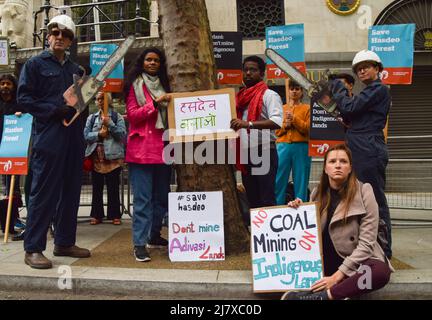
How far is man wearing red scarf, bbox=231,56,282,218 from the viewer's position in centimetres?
444

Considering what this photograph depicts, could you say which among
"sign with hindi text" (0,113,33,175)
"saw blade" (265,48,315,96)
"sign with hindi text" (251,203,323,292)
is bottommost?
"sign with hindi text" (251,203,323,292)

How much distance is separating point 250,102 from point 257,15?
28.8ft

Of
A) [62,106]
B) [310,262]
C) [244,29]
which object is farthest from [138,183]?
[244,29]

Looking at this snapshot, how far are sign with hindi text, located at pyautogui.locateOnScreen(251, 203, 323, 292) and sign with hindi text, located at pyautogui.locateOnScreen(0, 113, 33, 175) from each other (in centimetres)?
321

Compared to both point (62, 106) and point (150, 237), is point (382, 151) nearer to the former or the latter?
point (150, 237)

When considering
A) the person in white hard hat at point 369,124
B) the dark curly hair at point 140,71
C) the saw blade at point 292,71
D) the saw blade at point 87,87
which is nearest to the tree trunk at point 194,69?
the dark curly hair at point 140,71

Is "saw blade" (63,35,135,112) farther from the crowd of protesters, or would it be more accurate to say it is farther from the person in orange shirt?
the person in orange shirt

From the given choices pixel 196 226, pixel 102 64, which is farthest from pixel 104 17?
pixel 196 226

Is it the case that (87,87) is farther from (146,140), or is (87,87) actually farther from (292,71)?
(292,71)

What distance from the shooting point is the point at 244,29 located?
1261cm

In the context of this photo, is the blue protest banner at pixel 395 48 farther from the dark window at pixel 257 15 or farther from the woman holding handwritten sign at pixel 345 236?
the dark window at pixel 257 15

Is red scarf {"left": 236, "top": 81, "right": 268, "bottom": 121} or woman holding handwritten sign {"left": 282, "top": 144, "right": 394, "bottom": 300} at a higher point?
red scarf {"left": 236, "top": 81, "right": 268, "bottom": 121}

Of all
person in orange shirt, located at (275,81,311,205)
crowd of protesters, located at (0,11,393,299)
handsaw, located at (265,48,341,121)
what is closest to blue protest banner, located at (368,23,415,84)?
person in orange shirt, located at (275,81,311,205)
